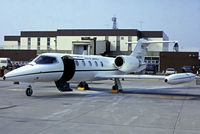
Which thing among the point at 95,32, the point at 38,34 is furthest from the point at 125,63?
the point at 38,34

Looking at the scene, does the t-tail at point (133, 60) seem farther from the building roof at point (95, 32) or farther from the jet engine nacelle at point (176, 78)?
the building roof at point (95, 32)

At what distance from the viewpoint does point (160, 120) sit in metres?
9.16

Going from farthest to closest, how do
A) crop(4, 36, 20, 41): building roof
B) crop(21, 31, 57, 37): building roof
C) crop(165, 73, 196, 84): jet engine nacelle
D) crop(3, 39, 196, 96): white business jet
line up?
crop(4, 36, 20, 41): building roof → crop(21, 31, 57, 37): building roof → crop(165, 73, 196, 84): jet engine nacelle → crop(3, 39, 196, 96): white business jet

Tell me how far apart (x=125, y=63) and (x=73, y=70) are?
4977 millimetres

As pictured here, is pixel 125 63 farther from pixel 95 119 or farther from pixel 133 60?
pixel 95 119

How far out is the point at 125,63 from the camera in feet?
69.3

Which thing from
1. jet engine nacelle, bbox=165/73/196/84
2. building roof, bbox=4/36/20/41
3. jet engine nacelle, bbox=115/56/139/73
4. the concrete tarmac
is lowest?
the concrete tarmac

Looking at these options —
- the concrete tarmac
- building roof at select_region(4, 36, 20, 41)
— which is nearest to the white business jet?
the concrete tarmac

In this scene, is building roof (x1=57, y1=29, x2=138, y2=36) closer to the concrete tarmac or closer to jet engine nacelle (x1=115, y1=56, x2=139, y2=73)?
jet engine nacelle (x1=115, y1=56, x2=139, y2=73)

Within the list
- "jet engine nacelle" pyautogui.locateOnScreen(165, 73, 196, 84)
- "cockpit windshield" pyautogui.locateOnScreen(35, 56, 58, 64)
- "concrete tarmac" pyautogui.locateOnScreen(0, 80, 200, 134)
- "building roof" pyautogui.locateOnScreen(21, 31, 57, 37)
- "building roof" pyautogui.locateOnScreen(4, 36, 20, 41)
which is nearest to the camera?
"concrete tarmac" pyautogui.locateOnScreen(0, 80, 200, 134)

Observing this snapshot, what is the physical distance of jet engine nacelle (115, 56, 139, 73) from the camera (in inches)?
834

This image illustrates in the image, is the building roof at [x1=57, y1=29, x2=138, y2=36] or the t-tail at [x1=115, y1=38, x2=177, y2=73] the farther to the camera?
the building roof at [x1=57, y1=29, x2=138, y2=36]

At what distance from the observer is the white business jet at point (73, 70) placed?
14.9 meters

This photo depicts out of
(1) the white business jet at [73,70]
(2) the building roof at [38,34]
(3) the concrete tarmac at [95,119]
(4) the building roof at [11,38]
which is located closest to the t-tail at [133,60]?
(1) the white business jet at [73,70]
